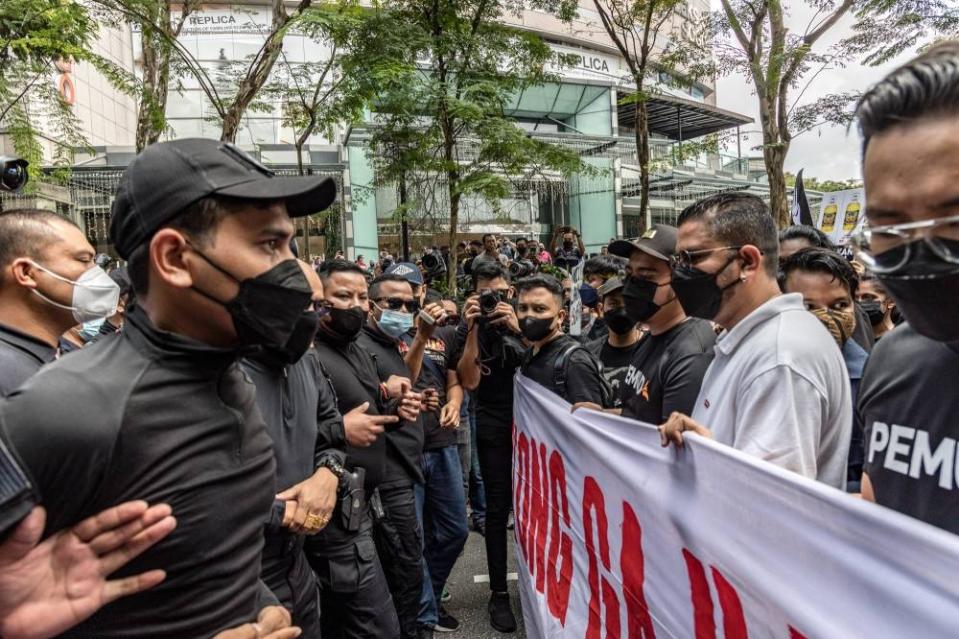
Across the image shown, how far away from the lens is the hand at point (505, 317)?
3.67 metres

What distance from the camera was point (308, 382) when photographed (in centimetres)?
238

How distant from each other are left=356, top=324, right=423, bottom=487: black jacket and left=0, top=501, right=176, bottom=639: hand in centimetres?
197

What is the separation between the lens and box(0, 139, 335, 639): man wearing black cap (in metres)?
1.14

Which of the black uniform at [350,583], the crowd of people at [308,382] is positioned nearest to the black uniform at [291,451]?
the crowd of people at [308,382]

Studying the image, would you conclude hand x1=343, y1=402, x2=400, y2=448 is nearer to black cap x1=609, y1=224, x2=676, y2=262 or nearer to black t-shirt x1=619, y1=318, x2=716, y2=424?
black t-shirt x1=619, y1=318, x2=716, y2=424

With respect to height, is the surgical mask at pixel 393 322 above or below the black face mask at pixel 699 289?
below

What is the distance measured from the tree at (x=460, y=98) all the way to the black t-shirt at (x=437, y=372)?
316 cm

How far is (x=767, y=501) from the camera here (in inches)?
55.7

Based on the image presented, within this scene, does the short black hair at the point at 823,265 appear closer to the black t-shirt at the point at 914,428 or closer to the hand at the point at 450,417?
the black t-shirt at the point at 914,428

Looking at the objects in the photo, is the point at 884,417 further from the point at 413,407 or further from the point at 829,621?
the point at 413,407

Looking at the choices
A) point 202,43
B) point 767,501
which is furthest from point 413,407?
point 202,43

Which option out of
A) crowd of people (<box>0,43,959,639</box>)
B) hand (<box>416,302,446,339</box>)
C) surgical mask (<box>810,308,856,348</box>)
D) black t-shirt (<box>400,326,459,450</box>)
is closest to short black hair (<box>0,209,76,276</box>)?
crowd of people (<box>0,43,959,639</box>)

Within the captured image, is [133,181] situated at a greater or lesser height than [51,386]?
greater

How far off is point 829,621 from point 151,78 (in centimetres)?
825
